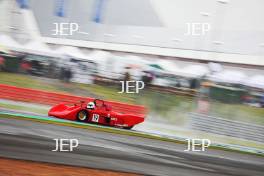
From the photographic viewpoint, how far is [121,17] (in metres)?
3.35

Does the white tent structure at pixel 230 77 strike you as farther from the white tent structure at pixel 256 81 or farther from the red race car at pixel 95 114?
the red race car at pixel 95 114

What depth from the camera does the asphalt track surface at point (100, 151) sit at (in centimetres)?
340

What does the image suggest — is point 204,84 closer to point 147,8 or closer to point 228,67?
point 228,67

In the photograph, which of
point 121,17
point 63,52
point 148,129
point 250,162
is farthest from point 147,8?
point 250,162

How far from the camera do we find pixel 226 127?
3.41 meters

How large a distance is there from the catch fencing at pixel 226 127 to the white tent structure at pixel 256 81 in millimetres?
337

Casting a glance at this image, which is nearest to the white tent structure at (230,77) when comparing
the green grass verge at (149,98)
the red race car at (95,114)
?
the green grass verge at (149,98)

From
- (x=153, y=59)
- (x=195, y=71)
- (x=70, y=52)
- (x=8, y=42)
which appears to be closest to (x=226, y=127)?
(x=195, y=71)

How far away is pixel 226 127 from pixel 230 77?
0.43m

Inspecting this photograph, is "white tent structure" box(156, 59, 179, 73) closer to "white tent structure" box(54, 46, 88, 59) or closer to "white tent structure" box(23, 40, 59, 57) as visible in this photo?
"white tent structure" box(54, 46, 88, 59)

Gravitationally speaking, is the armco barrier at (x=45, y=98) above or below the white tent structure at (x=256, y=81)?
below

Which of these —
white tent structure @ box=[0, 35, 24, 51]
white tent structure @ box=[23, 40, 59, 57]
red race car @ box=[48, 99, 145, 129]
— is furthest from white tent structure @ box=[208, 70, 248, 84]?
white tent structure @ box=[0, 35, 24, 51]

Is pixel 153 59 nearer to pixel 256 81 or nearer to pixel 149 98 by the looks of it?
pixel 149 98

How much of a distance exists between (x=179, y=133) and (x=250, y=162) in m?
0.68
